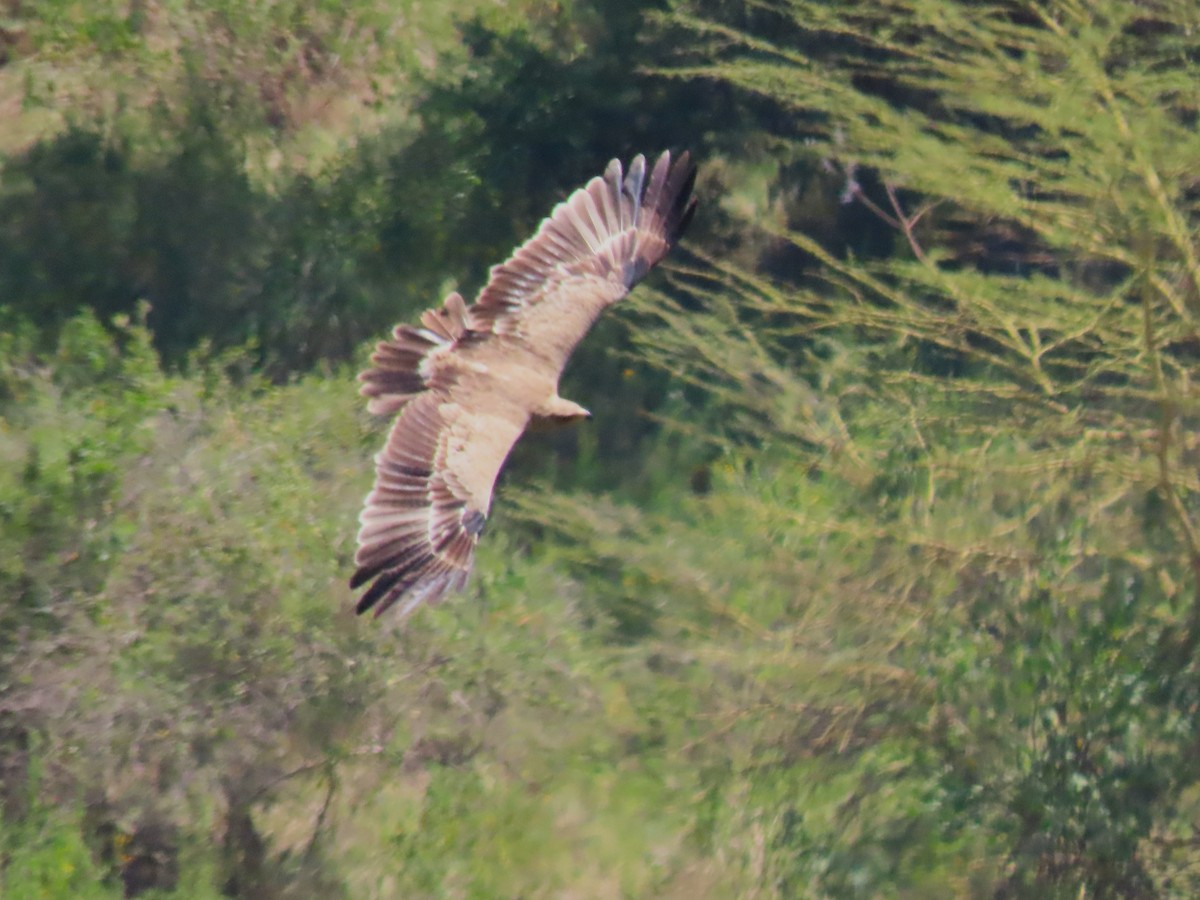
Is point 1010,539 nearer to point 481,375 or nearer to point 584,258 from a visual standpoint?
point 584,258

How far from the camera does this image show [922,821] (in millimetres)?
8219

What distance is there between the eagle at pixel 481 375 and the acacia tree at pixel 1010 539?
874 mm

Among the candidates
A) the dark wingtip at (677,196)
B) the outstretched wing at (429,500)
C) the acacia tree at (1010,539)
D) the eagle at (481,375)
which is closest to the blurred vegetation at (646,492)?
the acacia tree at (1010,539)

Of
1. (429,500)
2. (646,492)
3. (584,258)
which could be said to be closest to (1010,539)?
(584,258)

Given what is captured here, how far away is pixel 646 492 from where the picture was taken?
14.2 metres

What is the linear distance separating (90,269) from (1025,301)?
910 cm

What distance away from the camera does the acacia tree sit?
7.54m

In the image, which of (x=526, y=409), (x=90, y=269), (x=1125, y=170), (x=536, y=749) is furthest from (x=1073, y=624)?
(x=90, y=269)

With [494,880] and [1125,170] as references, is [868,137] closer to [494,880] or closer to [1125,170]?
[1125,170]

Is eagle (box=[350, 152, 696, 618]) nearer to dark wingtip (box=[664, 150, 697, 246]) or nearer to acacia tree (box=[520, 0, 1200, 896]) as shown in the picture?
dark wingtip (box=[664, 150, 697, 246])

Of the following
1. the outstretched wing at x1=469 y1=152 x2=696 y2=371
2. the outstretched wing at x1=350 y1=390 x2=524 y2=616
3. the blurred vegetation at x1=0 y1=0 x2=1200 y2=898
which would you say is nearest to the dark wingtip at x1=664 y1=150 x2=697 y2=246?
the outstretched wing at x1=469 y1=152 x2=696 y2=371

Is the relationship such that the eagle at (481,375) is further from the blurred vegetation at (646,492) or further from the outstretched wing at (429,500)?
the blurred vegetation at (646,492)

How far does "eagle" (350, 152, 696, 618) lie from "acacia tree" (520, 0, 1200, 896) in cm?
87

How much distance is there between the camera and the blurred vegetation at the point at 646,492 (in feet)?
25.7
